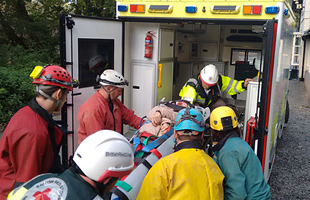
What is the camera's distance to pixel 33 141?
2260 mm

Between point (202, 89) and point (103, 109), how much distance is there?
2123 mm

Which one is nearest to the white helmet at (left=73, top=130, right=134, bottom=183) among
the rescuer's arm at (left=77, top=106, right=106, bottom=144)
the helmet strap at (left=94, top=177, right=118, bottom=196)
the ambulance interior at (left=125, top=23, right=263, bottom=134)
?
the helmet strap at (left=94, top=177, right=118, bottom=196)

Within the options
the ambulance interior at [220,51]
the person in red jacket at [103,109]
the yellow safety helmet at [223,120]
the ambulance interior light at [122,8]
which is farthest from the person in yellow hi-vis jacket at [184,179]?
the ambulance interior at [220,51]

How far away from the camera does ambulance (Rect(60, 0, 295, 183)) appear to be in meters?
3.64

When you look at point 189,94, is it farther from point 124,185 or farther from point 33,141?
point 33,141

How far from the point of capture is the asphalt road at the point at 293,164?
5.16m

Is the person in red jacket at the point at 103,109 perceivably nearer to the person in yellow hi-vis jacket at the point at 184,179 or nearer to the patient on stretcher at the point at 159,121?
the patient on stretcher at the point at 159,121

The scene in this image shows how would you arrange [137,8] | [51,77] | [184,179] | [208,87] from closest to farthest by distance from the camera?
1. [184,179]
2. [51,77]
3. [137,8]
4. [208,87]

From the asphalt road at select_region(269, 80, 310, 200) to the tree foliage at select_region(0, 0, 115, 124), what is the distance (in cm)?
693

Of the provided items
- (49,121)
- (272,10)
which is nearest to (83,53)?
(49,121)

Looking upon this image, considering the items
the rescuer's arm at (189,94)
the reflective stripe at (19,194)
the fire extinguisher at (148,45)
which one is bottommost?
the reflective stripe at (19,194)

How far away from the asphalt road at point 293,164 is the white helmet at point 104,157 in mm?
3949

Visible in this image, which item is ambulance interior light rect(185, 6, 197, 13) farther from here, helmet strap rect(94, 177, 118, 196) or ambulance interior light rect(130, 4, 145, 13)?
helmet strap rect(94, 177, 118, 196)

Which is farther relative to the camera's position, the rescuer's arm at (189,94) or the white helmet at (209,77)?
the white helmet at (209,77)
